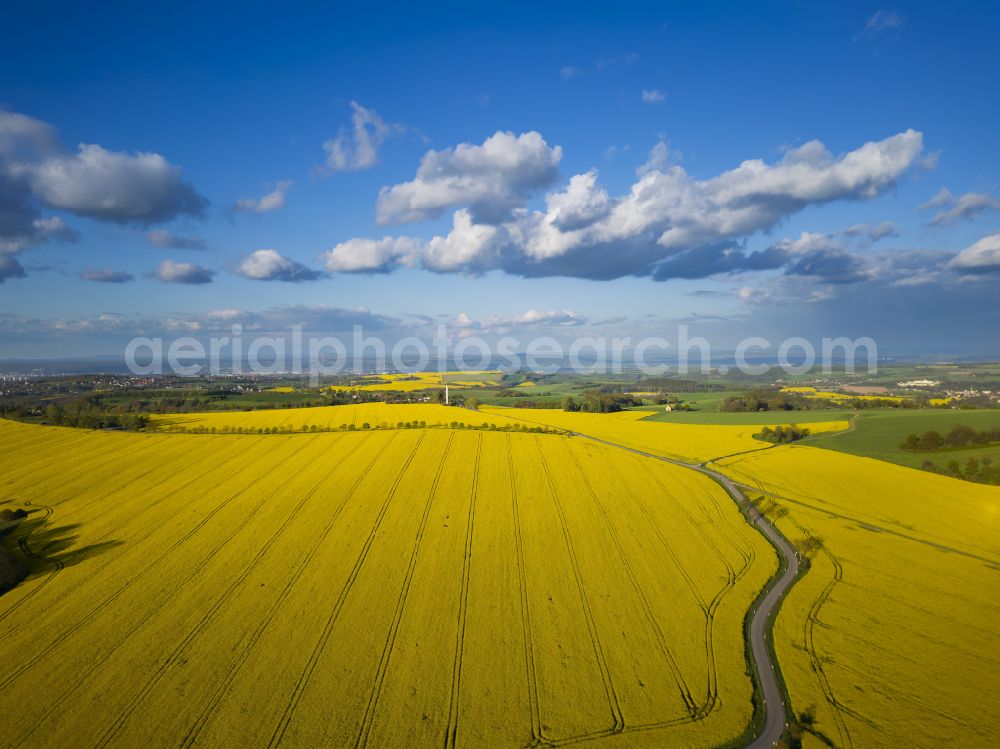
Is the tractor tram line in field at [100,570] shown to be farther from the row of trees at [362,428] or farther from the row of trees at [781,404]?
the row of trees at [781,404]

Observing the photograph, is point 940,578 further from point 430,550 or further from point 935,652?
point 430,550

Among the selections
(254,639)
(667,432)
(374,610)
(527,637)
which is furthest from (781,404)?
(254,639)

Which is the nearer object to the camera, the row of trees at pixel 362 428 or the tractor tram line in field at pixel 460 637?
the tractor tram line in field at pixel 460 637

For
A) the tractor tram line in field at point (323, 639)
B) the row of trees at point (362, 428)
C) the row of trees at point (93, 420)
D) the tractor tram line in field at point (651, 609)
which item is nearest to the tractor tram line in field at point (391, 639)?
the tractor tram line in field at point (323, 639)

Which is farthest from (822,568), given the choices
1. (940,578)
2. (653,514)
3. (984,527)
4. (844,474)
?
(844,474)

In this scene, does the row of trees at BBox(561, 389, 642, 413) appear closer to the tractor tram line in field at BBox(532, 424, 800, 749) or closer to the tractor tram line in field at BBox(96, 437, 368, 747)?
the tractor tram line in field at BBox(532, 424, 800, 749)
